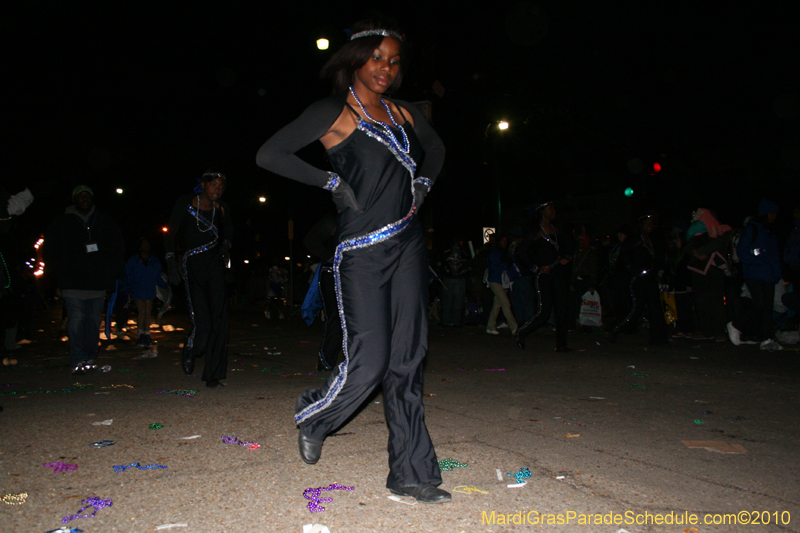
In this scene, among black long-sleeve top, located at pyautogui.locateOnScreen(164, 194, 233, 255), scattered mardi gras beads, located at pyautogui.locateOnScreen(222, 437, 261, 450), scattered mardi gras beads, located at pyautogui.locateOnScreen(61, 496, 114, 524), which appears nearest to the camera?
scattered mardi gras beads, located at pyautogui.locateOnScreen(61, 496, 114, 524)

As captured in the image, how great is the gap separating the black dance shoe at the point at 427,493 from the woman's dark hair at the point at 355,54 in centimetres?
190

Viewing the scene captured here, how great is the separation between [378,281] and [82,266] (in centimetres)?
493

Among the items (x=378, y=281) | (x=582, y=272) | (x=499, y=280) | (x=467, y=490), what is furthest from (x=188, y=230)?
(x=582, y=272)

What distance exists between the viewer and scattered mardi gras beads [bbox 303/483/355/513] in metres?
2.65

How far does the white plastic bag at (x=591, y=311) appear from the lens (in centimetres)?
1113

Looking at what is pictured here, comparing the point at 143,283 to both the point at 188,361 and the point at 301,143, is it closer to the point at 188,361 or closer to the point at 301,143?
the point at 188,361

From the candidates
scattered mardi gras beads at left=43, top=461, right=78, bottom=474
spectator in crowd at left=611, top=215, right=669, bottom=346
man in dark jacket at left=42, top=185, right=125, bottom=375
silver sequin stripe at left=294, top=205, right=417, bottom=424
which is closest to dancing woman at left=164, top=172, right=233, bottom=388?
man in dark jacket at left=42, top=185, right=125, bottom=375

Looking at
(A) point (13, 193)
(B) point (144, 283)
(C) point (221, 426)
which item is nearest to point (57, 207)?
(B) point (144, 283)

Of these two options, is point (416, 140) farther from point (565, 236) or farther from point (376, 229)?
point (565, 236)

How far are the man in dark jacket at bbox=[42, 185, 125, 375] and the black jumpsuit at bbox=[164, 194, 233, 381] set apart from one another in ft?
3.98

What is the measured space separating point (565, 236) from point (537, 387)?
3266mm

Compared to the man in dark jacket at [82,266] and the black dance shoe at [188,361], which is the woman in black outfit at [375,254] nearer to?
the black dance shoe at [188,361]

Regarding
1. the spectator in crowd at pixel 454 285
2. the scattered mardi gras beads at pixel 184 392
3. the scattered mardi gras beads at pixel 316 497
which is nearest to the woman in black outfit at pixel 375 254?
the scattered mardi gras beads at pixel 316 497

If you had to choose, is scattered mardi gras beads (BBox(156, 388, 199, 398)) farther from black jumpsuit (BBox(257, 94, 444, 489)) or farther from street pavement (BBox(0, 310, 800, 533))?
black jumpsuit (BBox(257, 94, 444, 489))
